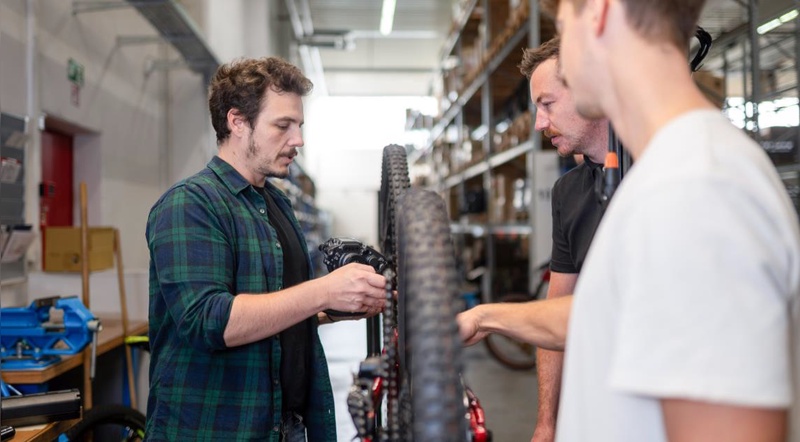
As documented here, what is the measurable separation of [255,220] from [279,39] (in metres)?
11.6

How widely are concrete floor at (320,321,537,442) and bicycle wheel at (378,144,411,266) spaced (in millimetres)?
1878

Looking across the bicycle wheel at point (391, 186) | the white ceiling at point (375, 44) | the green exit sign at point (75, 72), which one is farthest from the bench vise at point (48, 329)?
the white ceiling at point (375, 44)

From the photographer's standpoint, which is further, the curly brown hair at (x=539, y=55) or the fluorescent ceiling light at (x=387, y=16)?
the fluorescent ceiling light at (x=387, y=16)

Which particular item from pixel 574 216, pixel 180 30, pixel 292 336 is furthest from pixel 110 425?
pixel 180 30

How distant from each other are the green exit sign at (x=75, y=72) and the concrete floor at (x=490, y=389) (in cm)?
275

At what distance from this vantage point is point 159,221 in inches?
64.2

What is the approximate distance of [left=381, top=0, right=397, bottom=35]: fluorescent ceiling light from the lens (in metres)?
13.6

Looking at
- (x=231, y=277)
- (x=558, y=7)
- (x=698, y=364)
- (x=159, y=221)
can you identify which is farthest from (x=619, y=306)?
(x=159, y=221)

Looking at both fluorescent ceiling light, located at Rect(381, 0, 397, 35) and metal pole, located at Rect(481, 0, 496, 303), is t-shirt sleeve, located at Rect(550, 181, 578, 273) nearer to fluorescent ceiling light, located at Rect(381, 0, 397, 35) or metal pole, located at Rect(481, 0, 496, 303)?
metal pole, located at Rect(481, 0, 496, 303)

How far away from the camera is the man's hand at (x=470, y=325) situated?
1365 millimetres

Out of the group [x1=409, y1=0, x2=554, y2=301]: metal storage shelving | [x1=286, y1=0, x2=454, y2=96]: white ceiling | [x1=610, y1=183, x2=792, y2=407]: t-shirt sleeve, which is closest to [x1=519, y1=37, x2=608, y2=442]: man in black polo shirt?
[x1=610, y1=183, x2=792, y2=407]: t-shirt sleeve

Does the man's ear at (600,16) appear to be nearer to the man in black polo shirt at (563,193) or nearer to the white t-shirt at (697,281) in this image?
the white t-shirt at (697,281)

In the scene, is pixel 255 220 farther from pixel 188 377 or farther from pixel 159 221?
pixel 188 377

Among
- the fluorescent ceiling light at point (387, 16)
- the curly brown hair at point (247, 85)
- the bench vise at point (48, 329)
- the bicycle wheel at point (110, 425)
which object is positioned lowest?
the bicycle wheel at point (110, 425)
